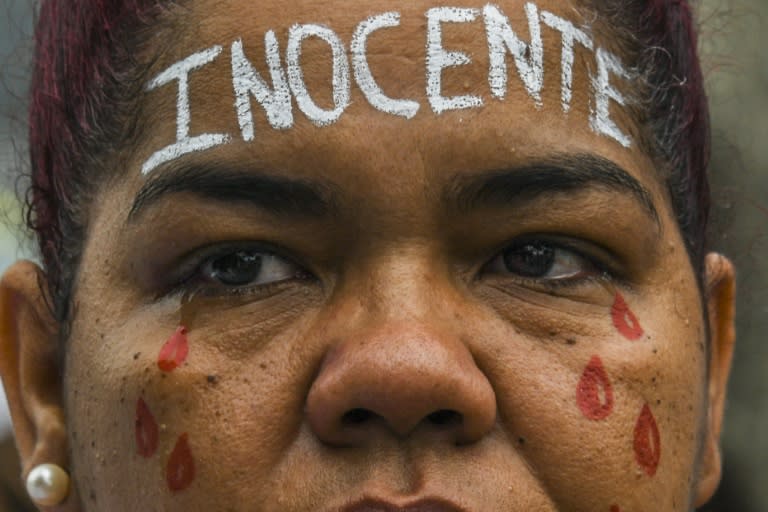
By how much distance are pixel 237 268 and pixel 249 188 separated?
A: 5.9 inches

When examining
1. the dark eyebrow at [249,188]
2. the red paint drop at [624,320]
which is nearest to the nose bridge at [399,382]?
the dark eyebrow at [249,188]

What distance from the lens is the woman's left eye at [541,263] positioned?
7.16 feet

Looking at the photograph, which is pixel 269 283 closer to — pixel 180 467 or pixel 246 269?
pixel 246 269

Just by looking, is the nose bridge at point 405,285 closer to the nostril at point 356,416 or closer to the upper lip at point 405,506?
the nostril at point 356,416

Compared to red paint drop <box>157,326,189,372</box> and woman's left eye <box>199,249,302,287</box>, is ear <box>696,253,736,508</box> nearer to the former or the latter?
woman's left eye <box>199,249,302,287</box>

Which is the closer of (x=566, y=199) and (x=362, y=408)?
(x=362, y=408)

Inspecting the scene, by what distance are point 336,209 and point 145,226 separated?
34 cm

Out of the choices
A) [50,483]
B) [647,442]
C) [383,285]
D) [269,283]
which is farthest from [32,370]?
[647,442]

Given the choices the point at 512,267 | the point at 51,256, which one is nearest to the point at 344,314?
the point at 512,267

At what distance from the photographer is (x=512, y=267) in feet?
7.19

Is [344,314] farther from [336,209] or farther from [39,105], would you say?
[39,105]

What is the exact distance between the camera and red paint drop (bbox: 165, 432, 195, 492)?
2.02m

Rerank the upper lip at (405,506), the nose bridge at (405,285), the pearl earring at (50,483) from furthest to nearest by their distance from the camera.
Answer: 1. the pearl earring at (50,483)
2. the nose bridge at (405,285)
3. the upper lip at (405,506)

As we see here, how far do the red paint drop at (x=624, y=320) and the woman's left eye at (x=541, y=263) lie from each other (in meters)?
0.07
